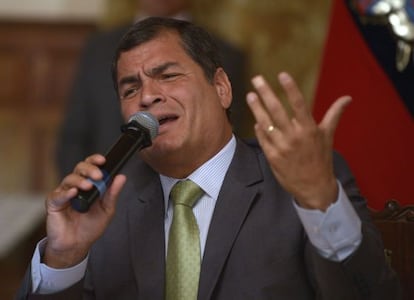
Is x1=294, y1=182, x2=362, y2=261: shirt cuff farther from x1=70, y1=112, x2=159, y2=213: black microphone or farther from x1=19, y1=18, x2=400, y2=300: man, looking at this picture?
x1=70, y1=112, x2=159, y2=213: black microphone

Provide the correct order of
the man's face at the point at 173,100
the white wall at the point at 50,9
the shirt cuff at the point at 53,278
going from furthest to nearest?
the white wall at the point at 50,9 → the man's face at the point at 173,100 → the shirt cuff at the point at 53,278

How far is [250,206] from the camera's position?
2.00m

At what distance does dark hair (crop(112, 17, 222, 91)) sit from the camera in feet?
6.97

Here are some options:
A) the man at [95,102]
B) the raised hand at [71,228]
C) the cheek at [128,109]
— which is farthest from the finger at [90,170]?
the man at [95,102]

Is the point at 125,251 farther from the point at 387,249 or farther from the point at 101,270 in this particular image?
the point at 387,249

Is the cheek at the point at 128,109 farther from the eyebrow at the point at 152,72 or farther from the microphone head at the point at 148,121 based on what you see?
the microphone head at the point at 148,121

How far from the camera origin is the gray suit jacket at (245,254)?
172 centimetres

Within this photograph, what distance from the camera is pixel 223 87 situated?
7.22 ft

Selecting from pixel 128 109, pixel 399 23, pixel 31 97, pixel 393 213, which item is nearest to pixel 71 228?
pixel 128 109

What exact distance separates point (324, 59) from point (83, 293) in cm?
132

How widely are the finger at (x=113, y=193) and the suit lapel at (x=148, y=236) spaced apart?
20cm

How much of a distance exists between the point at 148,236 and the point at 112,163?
0.42 metres

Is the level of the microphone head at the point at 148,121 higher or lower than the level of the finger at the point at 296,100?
higher

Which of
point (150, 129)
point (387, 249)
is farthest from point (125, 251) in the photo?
point (387, 249)
